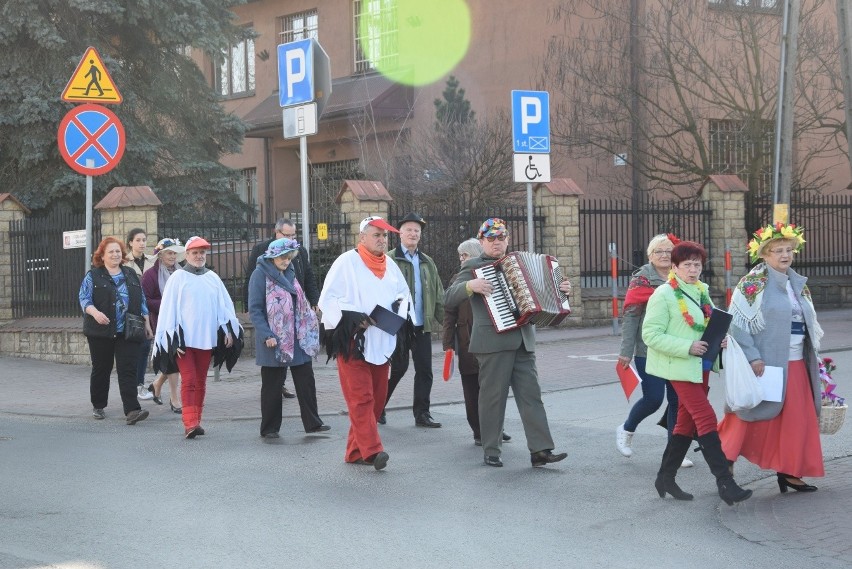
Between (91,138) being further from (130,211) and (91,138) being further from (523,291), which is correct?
(523,291)

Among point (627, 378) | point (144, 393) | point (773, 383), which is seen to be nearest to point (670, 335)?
point (773, 383)

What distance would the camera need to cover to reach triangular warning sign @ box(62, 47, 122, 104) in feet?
41.8

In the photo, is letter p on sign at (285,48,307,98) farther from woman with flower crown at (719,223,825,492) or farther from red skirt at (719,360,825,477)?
red skirt at (719,360,825,477)

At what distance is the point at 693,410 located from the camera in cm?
731

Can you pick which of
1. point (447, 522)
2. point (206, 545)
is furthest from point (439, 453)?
point (206, 545)

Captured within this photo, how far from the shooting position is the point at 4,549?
20.5ft

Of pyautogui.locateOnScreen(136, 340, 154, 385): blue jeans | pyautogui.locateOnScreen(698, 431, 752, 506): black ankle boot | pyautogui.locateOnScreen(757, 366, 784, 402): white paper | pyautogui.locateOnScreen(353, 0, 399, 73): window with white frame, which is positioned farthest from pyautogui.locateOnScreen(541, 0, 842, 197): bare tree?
pyautogui.locateOnScreen(698, 431, 752, 506): black ankle boot

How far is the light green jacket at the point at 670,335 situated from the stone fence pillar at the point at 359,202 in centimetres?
1101

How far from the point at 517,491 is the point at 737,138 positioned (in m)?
19.0

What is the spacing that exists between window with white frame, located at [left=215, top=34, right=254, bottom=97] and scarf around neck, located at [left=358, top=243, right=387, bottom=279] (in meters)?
28.3

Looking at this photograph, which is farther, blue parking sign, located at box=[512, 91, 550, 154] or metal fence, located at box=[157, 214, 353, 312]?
metal fence, located at box=[157, 214, 353, 312]

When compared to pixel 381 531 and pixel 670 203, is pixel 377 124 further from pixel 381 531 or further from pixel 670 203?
pixel 381 531

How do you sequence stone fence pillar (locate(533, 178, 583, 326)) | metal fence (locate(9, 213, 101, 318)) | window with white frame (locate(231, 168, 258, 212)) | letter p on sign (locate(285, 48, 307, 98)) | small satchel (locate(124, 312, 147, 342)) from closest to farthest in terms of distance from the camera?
small satchel (locate(124, 312, 147, 342))
letter p on sign (locate(285, 48, 307, 98))
metal fence (locate(9, 213, 101, 318))
stone fence pillar (locate(533, 178, 583, 326))
window with white frame (locate(231, 168, 258, 212))

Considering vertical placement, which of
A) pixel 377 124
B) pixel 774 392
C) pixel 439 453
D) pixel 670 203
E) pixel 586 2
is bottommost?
pixel 439 453
